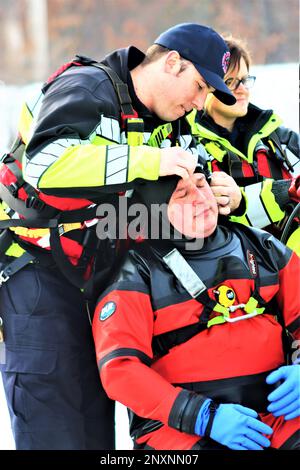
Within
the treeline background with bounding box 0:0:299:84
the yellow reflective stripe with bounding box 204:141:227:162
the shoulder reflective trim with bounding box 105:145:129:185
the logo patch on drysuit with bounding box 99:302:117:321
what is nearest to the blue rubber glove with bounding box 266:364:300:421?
the logo patch on drysuit with bounding box 99:302:117:321

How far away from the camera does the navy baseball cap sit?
2160 mm

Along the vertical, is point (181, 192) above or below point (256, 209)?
above

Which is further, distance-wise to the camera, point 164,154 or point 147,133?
point 147,133

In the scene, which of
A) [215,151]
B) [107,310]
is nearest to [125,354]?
[107,310]

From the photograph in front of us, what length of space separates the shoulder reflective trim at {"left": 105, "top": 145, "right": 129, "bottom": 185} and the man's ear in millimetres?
373

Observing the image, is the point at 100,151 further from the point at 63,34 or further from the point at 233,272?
the point at 63,34

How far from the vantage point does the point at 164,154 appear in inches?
75.4

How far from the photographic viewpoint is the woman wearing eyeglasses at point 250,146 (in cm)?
259

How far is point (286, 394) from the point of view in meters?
2.07

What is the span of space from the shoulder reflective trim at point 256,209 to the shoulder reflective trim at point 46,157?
0.80 metres

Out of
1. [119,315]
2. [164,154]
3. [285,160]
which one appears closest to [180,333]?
[119,315]

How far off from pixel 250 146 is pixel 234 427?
3.96 ft

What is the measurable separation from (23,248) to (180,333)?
532 millimetres

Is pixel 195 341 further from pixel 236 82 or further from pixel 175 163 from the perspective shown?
pixel 236 82
